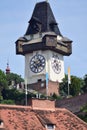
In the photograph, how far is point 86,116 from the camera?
93.2 meters

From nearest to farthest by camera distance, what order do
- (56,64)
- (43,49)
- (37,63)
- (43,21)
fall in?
(43,49) → (37,63) → (43,21) → (56,64)

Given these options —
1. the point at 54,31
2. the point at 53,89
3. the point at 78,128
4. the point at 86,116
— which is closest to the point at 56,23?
the point at 54,31

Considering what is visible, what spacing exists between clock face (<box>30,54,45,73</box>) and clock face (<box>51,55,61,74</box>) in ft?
5.49

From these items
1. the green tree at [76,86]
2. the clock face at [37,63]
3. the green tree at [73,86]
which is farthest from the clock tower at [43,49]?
the green tree at [76,86]

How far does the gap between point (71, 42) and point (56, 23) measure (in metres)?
4.23

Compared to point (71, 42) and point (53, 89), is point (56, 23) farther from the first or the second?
point (53, 89)

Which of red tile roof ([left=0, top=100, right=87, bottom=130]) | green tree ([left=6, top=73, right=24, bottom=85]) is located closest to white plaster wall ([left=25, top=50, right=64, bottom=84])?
green tree ([left=6, top=73, right=24, bottom=85])

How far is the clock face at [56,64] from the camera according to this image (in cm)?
13675

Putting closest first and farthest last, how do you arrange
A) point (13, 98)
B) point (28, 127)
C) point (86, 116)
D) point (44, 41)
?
1. point (28, 127)
2. point (86, 116)
3. point (13, 98)
4. point (44, 41)

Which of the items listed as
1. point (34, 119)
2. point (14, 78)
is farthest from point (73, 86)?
point (34, 119)

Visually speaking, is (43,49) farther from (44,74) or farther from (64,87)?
(64,87)

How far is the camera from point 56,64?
137625 mm

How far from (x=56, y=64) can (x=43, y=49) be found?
3.97m

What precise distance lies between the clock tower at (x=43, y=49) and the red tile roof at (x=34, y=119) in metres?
70.6
